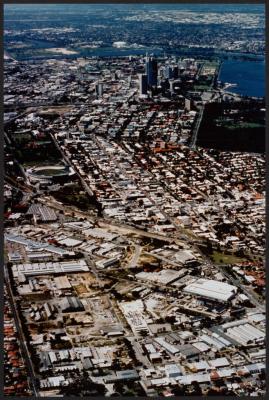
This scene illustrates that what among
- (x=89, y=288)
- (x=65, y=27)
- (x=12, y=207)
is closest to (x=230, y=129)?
(x=12, y=207)

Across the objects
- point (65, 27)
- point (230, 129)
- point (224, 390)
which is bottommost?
point (224, 390)

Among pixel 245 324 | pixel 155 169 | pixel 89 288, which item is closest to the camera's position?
pixel 245 324

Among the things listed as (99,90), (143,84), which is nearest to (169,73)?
(143,84)

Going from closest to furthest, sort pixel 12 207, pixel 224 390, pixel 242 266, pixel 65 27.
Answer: pixel 224 390, pixel 242 266, pixel 12 207, pixel 65 27

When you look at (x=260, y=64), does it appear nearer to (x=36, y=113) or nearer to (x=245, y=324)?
(x=36, y=113)

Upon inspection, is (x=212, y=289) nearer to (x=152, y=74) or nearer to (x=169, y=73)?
(x=152, y=74)

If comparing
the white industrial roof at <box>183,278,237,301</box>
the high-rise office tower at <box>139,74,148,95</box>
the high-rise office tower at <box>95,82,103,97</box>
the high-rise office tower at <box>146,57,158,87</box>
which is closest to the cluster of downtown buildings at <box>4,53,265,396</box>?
the white industrial roof at <box>183,278,237,301</box>

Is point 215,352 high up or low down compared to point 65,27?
down
